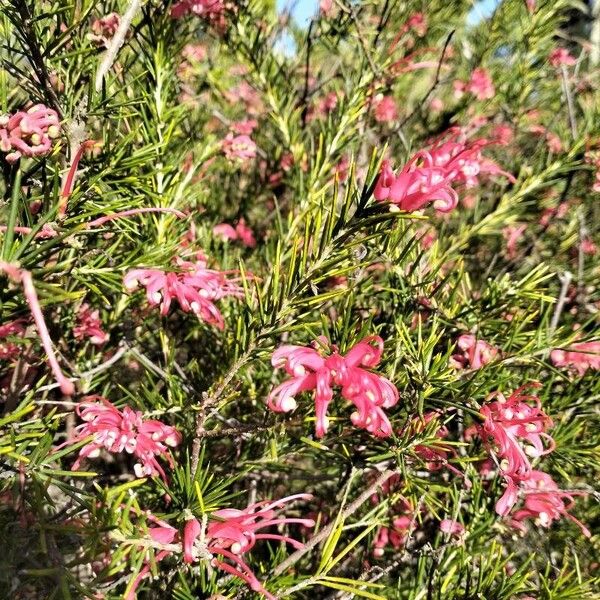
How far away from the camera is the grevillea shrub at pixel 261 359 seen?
675mm

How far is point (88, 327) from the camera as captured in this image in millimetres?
1056

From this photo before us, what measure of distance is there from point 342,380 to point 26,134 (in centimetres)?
48

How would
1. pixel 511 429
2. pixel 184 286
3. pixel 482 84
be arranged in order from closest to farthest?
pixel 511 429
pixel 184 286
pixel 482 84

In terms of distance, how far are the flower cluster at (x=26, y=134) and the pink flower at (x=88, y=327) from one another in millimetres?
403

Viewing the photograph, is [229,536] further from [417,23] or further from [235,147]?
[417,23]

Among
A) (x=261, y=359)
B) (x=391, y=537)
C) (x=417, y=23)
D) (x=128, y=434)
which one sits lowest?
(x=391, y=537)

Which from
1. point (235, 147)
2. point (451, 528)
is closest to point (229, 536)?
point (451, 528)

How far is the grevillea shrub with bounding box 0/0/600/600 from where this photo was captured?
67 cm

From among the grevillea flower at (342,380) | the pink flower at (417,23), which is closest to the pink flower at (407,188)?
the grevillea flower at (342,380)

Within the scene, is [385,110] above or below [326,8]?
below

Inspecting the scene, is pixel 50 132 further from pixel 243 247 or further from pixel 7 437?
pixel 243 247

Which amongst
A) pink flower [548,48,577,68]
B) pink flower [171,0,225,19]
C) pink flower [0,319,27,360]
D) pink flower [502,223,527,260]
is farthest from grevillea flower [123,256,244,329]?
pink flower [548,48,577,68]

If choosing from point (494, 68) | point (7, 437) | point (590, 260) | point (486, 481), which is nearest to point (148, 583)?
point (7, 437)

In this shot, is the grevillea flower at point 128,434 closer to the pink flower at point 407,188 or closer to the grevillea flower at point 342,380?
the grevillea flower at point 342,380
